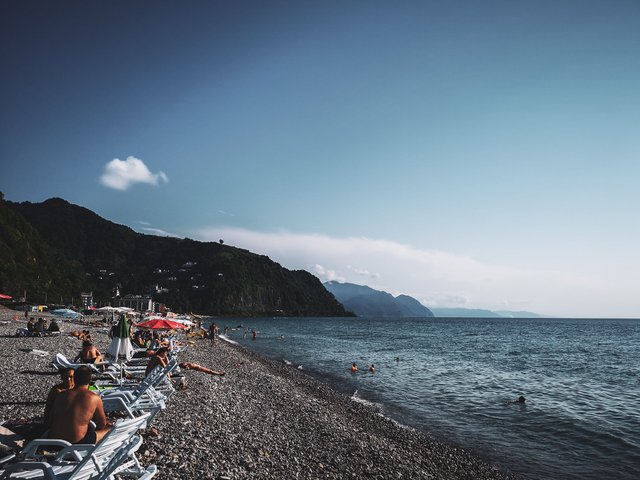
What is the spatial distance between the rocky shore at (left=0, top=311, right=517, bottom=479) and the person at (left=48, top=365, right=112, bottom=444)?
1.73 m

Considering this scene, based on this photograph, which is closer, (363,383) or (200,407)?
(200,407)

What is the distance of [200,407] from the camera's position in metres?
11.9

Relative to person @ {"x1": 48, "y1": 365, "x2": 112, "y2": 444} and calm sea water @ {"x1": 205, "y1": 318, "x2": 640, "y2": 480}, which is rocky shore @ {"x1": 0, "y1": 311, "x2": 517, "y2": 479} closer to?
person @ {"x1": 48, "y1": 365, "x2": 112, "y2": 444}

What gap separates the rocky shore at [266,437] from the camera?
798 cm

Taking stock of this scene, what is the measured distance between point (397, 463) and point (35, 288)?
305ft

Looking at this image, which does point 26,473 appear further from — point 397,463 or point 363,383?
point 363,383

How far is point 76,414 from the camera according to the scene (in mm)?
5637

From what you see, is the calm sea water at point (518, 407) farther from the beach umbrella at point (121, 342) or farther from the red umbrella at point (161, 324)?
the beach umbrella at point (121, 342)

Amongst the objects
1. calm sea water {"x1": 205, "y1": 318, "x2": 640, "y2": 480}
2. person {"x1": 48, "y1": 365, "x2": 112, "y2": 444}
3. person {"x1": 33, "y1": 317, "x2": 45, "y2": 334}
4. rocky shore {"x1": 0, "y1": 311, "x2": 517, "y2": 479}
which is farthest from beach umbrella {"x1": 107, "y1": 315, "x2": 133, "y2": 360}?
person {"x1": 33, "y1": 317, "x2": 45, "y2": 334}

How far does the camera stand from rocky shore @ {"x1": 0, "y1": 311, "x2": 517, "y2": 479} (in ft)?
26.2

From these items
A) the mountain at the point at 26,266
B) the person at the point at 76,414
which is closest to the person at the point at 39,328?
the person at the point at 76,414

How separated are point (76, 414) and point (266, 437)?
18.7 feet

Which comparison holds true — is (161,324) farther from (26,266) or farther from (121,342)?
(26,266)

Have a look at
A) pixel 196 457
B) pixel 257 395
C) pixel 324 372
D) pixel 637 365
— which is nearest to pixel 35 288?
pixel 324 372
